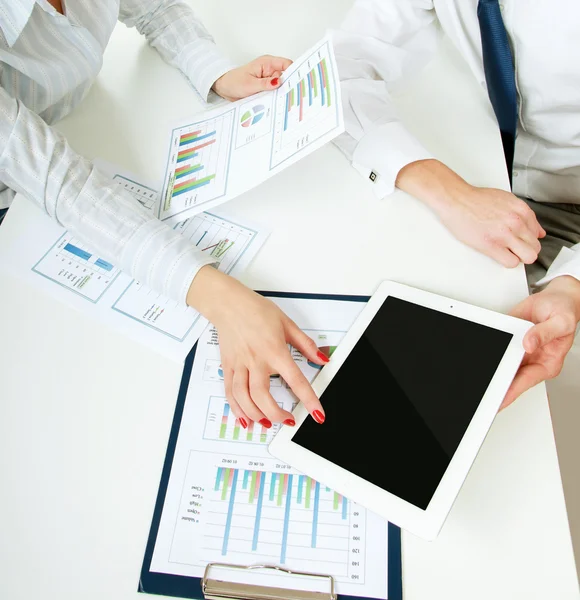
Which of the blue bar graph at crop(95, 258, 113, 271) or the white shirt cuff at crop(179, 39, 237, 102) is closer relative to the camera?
the blue bar graph at crop(95, 258, 113, 271)

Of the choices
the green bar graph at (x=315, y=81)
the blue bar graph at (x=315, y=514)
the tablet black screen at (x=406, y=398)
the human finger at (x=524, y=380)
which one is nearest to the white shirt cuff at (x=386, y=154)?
the green bar graph at (x=315, y=81)

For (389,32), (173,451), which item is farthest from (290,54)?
(173,451)

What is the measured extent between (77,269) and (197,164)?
0.23 m

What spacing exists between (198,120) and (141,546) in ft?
2.12

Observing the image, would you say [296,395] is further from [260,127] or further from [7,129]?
[7,129]

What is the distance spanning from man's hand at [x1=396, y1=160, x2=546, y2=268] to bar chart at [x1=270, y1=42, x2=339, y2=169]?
0.52 feet

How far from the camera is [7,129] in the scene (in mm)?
738

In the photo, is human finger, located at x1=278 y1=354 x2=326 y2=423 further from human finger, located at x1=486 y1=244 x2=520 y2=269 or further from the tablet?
human finger, located at x1=486 y1=244 x2=520 y2=269

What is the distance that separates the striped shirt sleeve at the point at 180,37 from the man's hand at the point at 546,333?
0.63 metres

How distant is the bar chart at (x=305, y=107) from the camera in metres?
0.69

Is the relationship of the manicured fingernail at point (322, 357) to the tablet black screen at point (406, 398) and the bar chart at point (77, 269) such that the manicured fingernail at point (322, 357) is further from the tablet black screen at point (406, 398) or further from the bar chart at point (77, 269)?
the bar chart at point (77, 269)

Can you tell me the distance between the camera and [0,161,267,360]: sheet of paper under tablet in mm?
683

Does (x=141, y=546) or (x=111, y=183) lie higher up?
(x=111, y=183)

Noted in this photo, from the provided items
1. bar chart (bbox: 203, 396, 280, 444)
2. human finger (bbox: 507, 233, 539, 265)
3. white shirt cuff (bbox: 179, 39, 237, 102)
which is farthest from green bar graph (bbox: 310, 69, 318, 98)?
bar chart (bbox: 203, 396, 280, 444)
